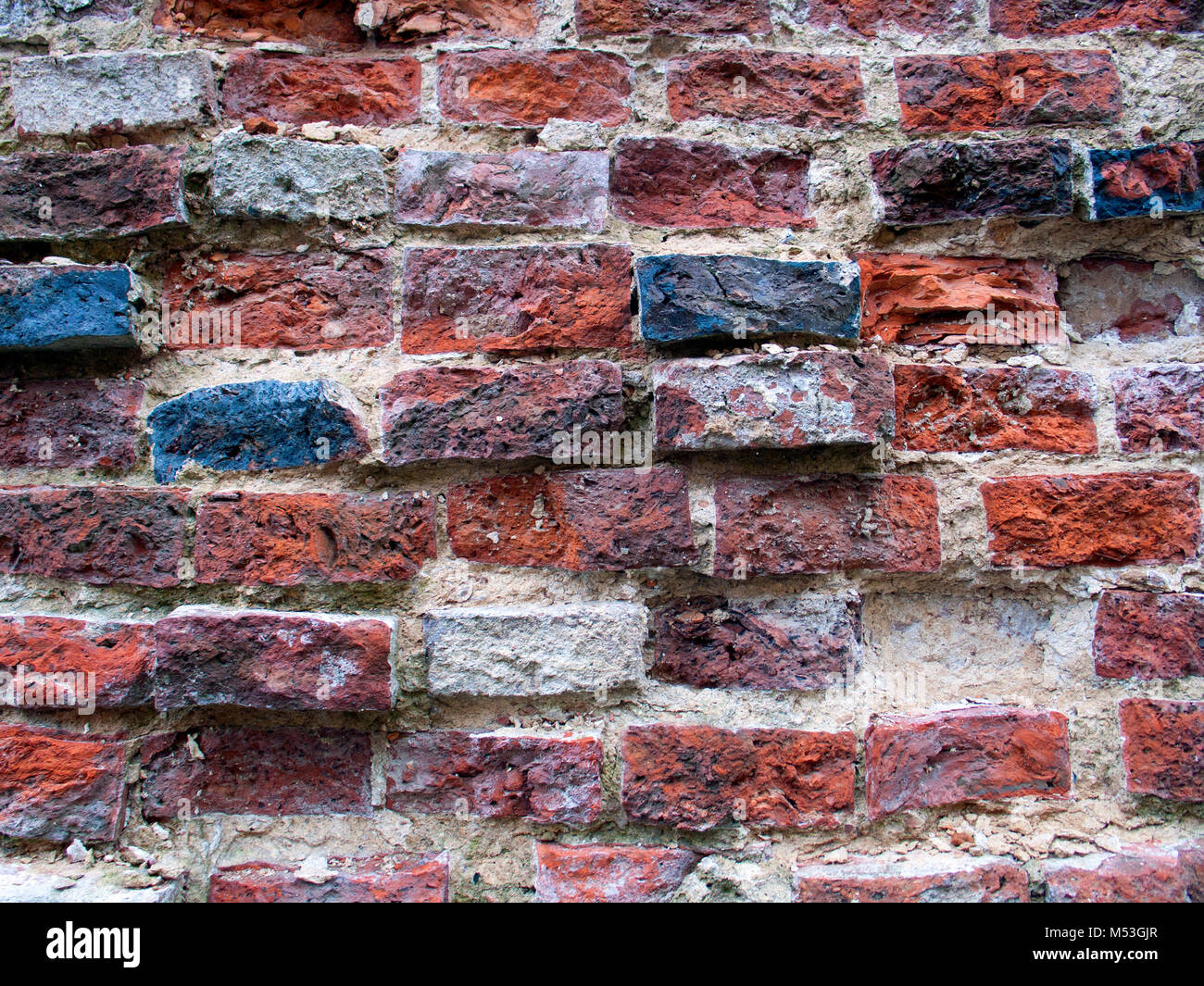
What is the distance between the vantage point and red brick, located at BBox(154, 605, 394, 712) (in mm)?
665

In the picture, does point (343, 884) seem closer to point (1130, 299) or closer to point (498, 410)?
point (498, 410)

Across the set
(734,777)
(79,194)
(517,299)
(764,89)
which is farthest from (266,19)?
(734,777)

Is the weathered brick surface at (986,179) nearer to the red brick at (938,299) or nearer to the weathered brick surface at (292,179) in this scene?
the red brick at (938,299)

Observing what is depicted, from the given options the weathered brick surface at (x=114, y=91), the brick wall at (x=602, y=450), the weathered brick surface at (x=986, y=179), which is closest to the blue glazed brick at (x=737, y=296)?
the brick wall at (x=602, y=450)

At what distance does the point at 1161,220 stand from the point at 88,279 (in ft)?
3.32

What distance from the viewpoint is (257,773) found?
71 centimetres

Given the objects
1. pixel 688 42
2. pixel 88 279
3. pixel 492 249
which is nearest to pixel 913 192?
pixel 688 42

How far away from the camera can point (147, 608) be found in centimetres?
72

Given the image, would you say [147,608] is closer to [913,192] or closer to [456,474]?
[456,474]

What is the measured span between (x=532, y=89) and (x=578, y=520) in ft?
1.39

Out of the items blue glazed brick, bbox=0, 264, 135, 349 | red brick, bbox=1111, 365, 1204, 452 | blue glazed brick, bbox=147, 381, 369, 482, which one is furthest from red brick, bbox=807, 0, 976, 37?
blue glazed brick, bbox=0, 264, 135, 349

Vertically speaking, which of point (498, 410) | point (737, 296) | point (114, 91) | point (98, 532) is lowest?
point (98, 532)

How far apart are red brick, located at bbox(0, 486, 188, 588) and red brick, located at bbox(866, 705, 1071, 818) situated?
2.18 feet

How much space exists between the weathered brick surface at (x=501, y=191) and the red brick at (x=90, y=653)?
0.46 m
